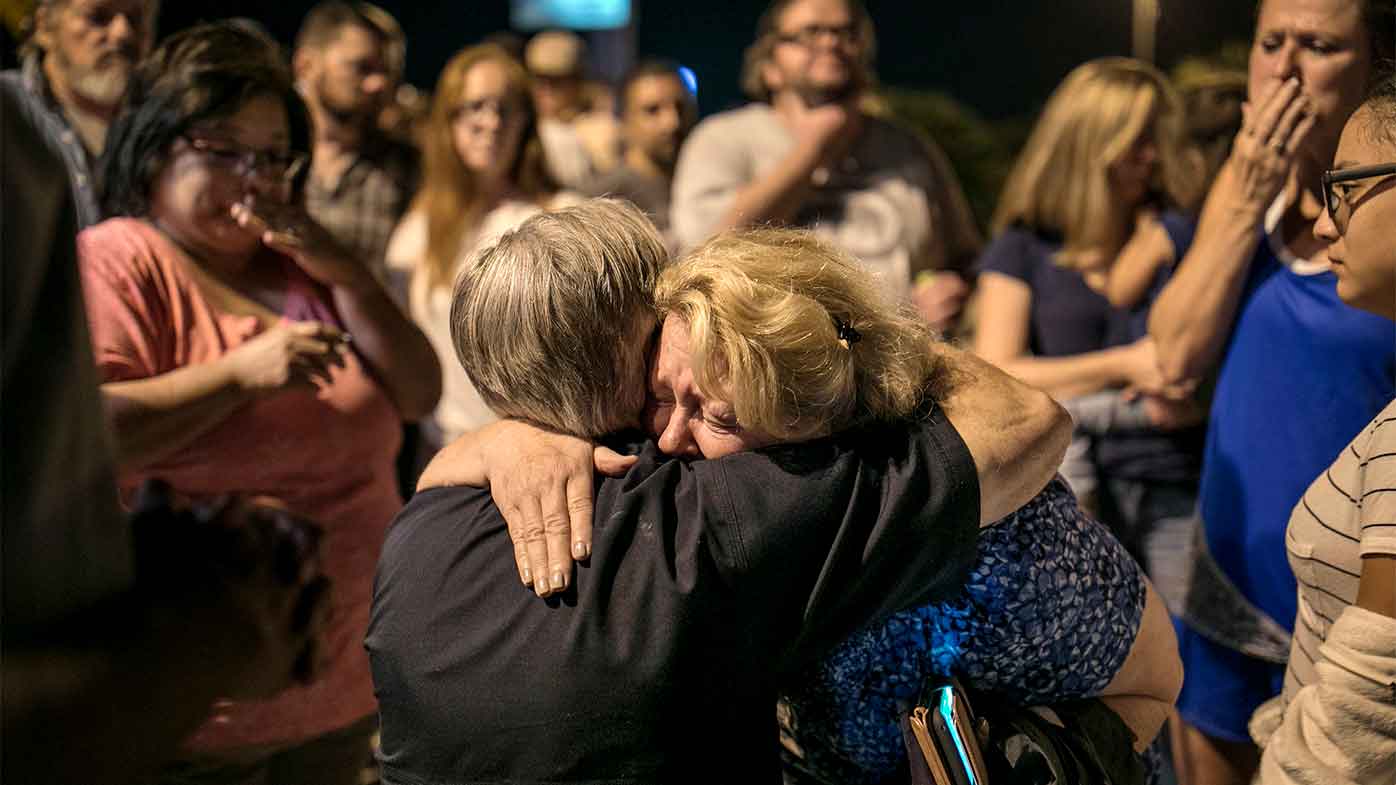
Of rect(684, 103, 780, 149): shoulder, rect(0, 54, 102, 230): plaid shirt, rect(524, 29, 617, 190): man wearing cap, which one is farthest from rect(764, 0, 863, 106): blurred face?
rect(524, 29, 617, 190): man wearing cap

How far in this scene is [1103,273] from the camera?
8.85 feet

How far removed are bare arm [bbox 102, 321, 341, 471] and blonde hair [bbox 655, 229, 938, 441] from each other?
2.43 feet

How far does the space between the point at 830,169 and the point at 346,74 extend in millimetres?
1408

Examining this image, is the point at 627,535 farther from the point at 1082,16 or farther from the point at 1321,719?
the point at 1082,16

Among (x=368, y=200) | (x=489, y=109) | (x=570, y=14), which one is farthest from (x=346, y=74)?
(x=570, y=14)

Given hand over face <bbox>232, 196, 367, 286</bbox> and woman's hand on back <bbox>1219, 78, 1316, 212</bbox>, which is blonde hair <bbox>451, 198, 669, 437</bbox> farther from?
woman's hand on back <bbox>1219, 78, 1316, 212</bbox>

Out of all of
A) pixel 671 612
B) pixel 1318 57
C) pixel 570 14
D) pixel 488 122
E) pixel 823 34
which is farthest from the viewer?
pixel 570 14

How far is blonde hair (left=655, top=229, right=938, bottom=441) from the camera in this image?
129 centimetres

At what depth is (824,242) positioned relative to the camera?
58.0 inches

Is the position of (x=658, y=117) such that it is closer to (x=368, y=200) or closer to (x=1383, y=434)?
(x=368, y=200)

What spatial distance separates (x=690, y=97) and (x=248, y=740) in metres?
3.27

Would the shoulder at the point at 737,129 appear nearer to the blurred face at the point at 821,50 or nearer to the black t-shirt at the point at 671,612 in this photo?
the blurred face at the point at 821,50

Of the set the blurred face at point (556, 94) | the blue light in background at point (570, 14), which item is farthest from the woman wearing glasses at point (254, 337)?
the blue light in background at point (570, 14)

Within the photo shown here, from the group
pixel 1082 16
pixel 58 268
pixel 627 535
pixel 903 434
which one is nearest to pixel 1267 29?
pixel 903 434
